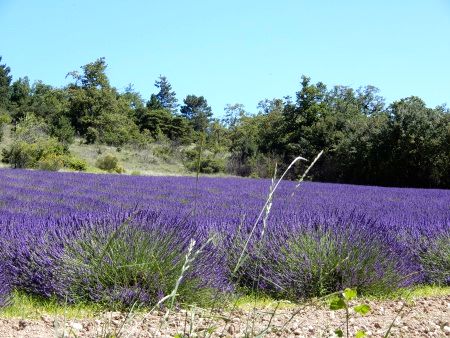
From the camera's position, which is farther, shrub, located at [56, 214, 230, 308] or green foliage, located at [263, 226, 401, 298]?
green foliage, located at [263, 226, 401, 298]

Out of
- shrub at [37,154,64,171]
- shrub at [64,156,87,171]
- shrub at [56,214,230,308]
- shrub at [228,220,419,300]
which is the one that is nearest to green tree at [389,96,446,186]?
shrub at [64,156,87,171]

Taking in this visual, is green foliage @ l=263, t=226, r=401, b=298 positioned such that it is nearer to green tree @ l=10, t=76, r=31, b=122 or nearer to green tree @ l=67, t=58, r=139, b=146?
green tree @ l=67, t=58, r=139, b=146

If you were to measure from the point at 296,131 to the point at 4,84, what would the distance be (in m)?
31.6

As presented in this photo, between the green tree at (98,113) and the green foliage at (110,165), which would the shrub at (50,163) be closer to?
the green foliage at (110,165)

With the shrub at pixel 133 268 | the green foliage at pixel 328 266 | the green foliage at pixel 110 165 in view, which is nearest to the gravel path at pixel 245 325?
the shrub at pixel 133 268

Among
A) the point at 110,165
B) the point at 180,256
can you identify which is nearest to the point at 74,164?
the point at 110,165

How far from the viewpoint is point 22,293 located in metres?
4.21

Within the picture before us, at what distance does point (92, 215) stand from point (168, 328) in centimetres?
182

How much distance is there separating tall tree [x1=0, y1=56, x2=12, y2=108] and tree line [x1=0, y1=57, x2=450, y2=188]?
0.13 m

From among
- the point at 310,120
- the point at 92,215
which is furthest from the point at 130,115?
the point at 92,215

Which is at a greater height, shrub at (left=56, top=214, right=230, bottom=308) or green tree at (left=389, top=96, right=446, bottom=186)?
green tree at (left=389, top=96, right=446, bottom=186)

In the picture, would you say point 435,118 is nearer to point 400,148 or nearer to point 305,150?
point 400,148

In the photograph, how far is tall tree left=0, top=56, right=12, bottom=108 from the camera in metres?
47.2

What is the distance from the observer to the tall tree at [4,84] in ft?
155
